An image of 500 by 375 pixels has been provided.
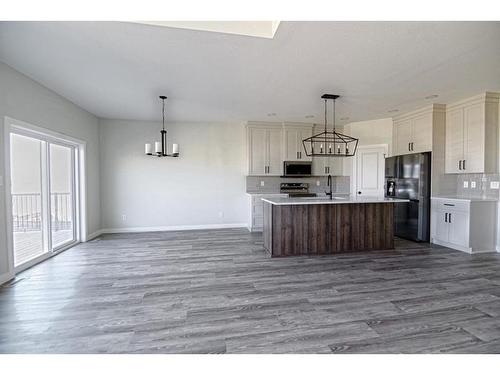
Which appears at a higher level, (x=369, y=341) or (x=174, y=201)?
(x=174, y=201)

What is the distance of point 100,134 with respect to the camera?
5.80m

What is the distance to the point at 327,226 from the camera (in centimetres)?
418

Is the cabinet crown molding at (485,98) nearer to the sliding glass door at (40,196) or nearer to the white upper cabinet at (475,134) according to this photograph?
the white upper cabinet at (475,134)

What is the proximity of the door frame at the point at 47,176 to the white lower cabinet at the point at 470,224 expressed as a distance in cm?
648

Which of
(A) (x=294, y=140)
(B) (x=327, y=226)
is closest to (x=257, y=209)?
(A) (x=294, y=140)

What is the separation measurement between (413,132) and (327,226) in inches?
108

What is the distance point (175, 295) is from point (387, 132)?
5507mm

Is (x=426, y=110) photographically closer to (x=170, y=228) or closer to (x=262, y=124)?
(x=262, y=124)

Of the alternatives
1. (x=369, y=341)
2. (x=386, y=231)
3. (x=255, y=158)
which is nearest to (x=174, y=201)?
(x=255, y=158)

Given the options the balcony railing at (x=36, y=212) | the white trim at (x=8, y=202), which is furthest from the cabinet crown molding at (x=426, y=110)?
the balcony railing at (x=36, y=212)

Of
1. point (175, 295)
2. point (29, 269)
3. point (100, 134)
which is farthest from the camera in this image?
point (100, 134)

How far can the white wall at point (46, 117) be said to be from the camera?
306 centimetres
